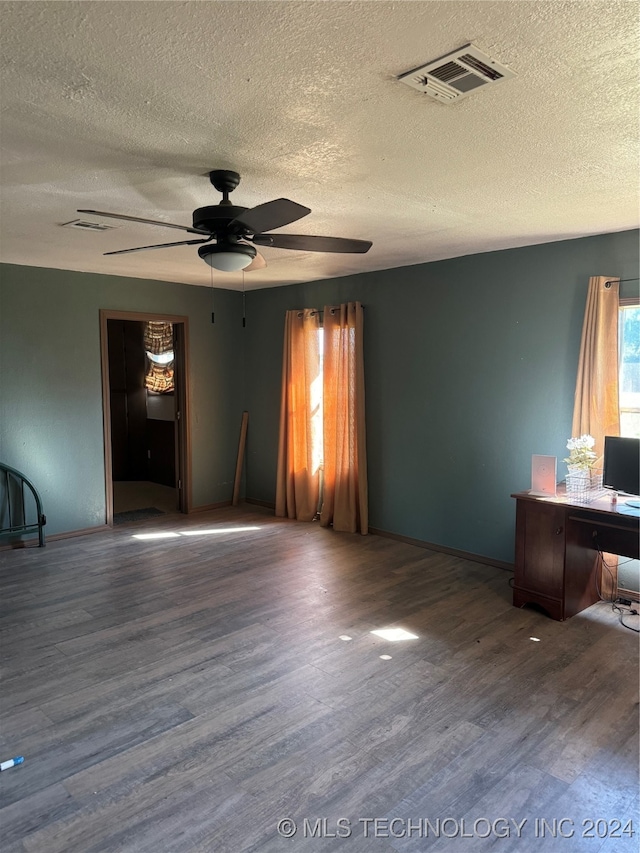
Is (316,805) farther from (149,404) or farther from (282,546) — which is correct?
(149,404)

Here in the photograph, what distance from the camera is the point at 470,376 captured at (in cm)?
466

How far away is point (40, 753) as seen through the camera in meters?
2.38

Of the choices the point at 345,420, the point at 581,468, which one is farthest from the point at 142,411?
the point at 581,468

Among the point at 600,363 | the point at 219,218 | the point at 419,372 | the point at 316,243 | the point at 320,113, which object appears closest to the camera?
the point at 320,113

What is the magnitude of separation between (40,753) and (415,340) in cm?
396

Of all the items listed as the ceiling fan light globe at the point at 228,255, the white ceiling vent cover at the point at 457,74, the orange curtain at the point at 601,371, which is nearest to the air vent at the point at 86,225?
the ceiling fan light globe at the point at 228,255

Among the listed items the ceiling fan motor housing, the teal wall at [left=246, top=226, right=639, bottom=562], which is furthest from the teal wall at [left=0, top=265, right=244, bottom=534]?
the ceiling fan motor housing

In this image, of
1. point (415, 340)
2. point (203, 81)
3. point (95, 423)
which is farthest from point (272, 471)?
point (203, 81)

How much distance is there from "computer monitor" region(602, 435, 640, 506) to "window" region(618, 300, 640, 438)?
0.32 meters

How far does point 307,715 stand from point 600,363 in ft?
9.48

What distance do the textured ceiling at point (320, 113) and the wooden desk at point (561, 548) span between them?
1.81 metres

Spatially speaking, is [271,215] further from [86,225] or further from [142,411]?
[142,411]

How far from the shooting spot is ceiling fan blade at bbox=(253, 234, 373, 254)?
8.97ft

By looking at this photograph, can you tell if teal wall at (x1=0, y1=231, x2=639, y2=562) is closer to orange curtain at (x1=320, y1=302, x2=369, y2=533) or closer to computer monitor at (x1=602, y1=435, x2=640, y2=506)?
orange curtain at (x1=320, y1=302, x2=369, y2=533)
